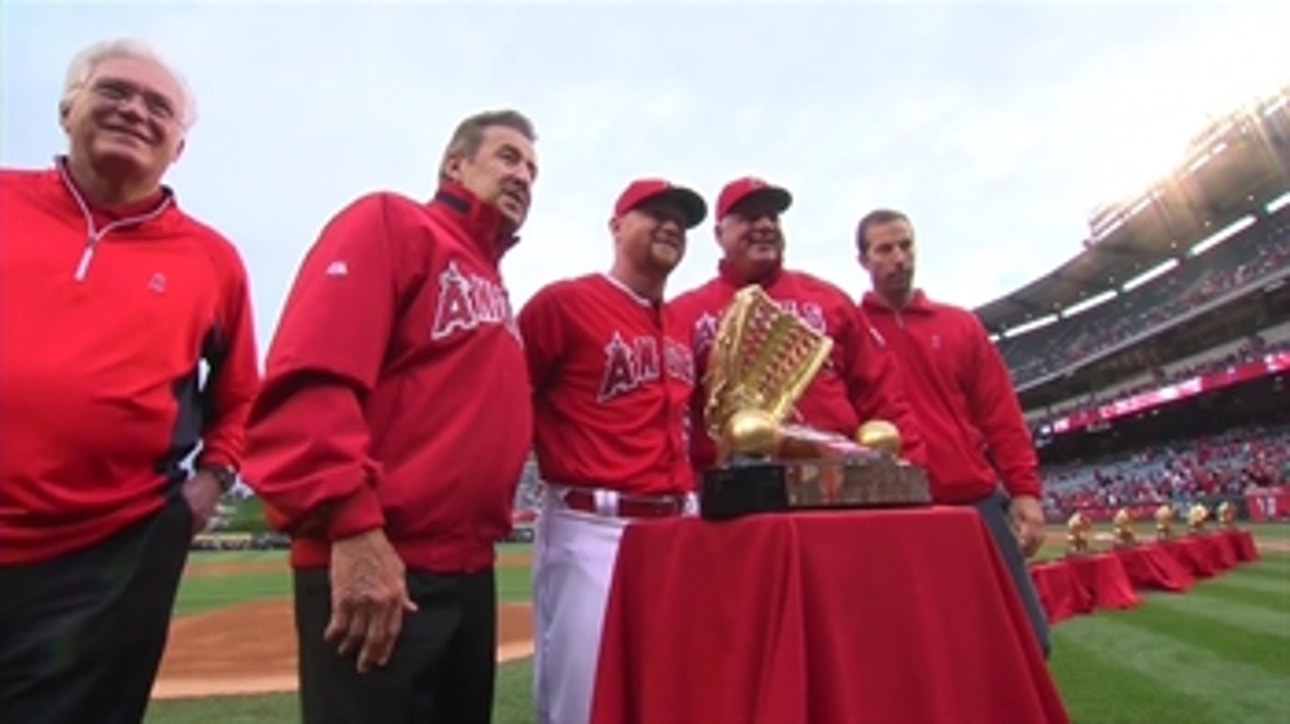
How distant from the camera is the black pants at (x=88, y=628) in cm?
184

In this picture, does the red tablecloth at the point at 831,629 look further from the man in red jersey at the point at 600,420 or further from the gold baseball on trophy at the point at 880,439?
the man in red jersey at the point at 600,420

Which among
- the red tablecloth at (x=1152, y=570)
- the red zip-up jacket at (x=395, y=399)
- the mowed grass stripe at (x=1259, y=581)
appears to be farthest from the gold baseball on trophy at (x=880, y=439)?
the red tablecloth at (x=1152, y=570)

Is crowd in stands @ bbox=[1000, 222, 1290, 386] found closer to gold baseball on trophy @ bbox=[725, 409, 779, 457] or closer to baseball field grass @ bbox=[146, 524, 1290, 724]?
baseball field grass @ bbox=[146, 524, 1290, 724]

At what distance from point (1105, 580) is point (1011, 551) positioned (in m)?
6.34

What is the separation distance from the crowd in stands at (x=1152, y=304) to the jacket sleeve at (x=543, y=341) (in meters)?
34.7

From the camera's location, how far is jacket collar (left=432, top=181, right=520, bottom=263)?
224cm

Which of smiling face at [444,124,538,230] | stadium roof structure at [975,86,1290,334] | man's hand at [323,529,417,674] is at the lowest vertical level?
man's hand at [323,529,417,674]

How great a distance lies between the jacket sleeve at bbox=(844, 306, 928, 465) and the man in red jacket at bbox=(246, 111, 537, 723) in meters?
1.70

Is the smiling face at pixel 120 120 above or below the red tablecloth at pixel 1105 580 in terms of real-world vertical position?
above

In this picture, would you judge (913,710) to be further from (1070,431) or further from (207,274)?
(1070,431)

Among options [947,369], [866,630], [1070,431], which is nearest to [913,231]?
[947,369]

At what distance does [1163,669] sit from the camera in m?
5.74

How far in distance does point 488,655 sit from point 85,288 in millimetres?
1253

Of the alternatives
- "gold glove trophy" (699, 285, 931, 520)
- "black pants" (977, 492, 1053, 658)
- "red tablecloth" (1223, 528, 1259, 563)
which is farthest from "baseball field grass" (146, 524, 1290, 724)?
"gold glove trophy" (699, 285, 931, 520)
